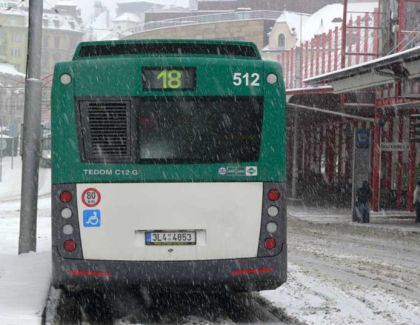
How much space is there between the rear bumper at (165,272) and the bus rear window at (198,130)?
1.04 metres

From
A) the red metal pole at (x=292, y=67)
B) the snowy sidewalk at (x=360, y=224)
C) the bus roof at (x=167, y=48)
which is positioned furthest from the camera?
the red metal pole at (x=292, y=67)

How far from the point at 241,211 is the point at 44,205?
101ft

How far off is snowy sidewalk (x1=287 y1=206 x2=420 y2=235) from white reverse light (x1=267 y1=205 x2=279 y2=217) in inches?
620

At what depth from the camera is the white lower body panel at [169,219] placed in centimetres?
907

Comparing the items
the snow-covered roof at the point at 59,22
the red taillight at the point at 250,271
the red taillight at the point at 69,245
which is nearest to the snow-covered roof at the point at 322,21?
the snow-covered roof at the point at 59,22

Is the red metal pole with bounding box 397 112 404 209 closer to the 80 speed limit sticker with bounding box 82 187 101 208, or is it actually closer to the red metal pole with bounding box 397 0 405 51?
the red metal pole with bounding box 397 0 405 51

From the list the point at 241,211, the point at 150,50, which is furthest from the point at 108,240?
the point at 150,50

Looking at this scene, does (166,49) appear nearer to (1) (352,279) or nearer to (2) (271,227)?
(2) (271,227)

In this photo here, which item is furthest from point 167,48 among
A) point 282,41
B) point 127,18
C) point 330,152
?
point 127,18

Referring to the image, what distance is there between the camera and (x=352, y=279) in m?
12.6

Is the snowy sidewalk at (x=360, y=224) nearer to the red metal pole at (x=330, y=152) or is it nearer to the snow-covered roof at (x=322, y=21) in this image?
the red metal pole at (x=330, y=152)

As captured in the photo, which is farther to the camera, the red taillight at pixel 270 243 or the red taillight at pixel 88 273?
the red taillight at pixel 270 243

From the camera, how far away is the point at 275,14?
10625cm

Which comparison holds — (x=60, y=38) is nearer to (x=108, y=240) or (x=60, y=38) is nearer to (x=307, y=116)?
(x=307, y=116)
